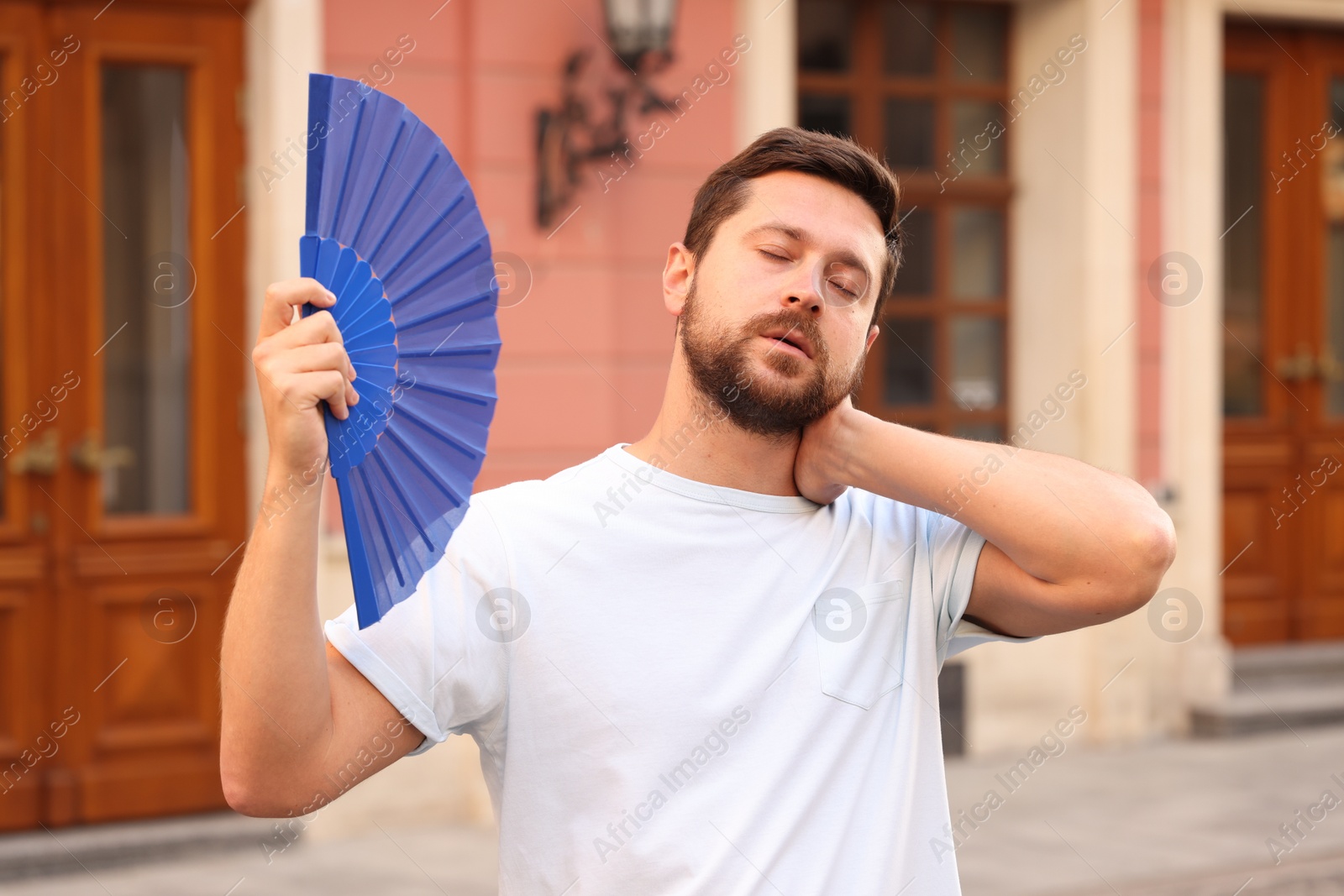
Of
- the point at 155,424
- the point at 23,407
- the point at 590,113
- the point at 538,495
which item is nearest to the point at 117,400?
the point at 155,424

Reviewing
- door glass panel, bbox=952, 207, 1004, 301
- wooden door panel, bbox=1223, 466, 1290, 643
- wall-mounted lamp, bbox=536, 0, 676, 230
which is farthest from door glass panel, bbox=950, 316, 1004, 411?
wall-mounted lamp, bbox=536, 0, 676, 230

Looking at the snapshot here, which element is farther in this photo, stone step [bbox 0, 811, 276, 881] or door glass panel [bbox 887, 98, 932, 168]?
door glass panel [bbox 887, 98, 932, 168]

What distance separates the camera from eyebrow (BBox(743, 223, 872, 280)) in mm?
1737

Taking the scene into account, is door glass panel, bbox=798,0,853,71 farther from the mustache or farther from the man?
the mustache

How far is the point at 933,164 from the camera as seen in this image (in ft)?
21.3

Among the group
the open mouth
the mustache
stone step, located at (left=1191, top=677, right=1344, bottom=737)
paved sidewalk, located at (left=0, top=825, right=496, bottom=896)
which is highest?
the mustache

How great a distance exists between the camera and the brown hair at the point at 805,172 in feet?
5.82

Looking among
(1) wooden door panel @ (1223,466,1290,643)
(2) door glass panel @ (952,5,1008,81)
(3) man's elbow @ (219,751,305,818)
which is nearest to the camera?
(3) man's elbow @ (219,751,305,818)

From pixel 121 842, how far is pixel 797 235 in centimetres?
393

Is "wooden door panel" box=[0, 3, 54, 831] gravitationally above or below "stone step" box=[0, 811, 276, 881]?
above

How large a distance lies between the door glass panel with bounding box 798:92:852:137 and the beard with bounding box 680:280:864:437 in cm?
461

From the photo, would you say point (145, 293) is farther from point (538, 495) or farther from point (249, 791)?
point (249, 791)

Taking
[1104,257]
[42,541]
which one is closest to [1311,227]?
[1104,257]

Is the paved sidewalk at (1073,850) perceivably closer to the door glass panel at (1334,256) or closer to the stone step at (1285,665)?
the stone step at (1285,665)
